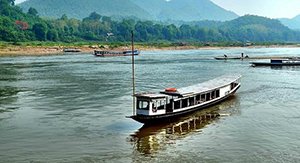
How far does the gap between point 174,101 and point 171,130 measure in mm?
3229

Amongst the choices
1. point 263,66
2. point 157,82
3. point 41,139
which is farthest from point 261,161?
point 263,66

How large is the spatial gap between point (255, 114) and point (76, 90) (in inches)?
996

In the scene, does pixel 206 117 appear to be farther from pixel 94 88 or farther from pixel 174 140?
pixel 94 88

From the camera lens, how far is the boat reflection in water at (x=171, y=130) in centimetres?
2855

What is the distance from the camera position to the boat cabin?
32.4 m

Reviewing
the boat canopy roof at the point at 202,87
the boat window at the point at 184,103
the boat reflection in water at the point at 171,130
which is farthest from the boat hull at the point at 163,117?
the boat canopy roof at the point at 202,87

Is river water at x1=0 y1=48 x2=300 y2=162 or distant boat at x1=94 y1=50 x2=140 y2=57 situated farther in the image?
distant boat at x1=94 y1=50 x2=140 y2=57

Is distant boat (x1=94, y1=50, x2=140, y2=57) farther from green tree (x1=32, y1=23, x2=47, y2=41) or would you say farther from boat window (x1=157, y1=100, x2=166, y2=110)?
boat window (x1=157, y1=100, x2=166, y2=110)

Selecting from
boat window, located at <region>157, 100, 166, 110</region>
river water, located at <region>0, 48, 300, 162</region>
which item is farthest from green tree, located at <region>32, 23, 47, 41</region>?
boat window, located at <region>157, 100, 166, 110</region>

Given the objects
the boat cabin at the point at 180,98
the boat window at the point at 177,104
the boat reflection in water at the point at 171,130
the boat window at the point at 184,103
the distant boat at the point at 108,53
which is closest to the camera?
the boat reflection in water at the point at 171,130

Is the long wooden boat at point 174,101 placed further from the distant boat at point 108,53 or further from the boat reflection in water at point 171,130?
the distant boat at point 108,53

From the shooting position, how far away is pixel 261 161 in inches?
989

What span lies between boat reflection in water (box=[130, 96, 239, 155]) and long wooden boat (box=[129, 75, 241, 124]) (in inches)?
24.5

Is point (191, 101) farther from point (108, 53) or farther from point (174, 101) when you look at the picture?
point (108, 53)
